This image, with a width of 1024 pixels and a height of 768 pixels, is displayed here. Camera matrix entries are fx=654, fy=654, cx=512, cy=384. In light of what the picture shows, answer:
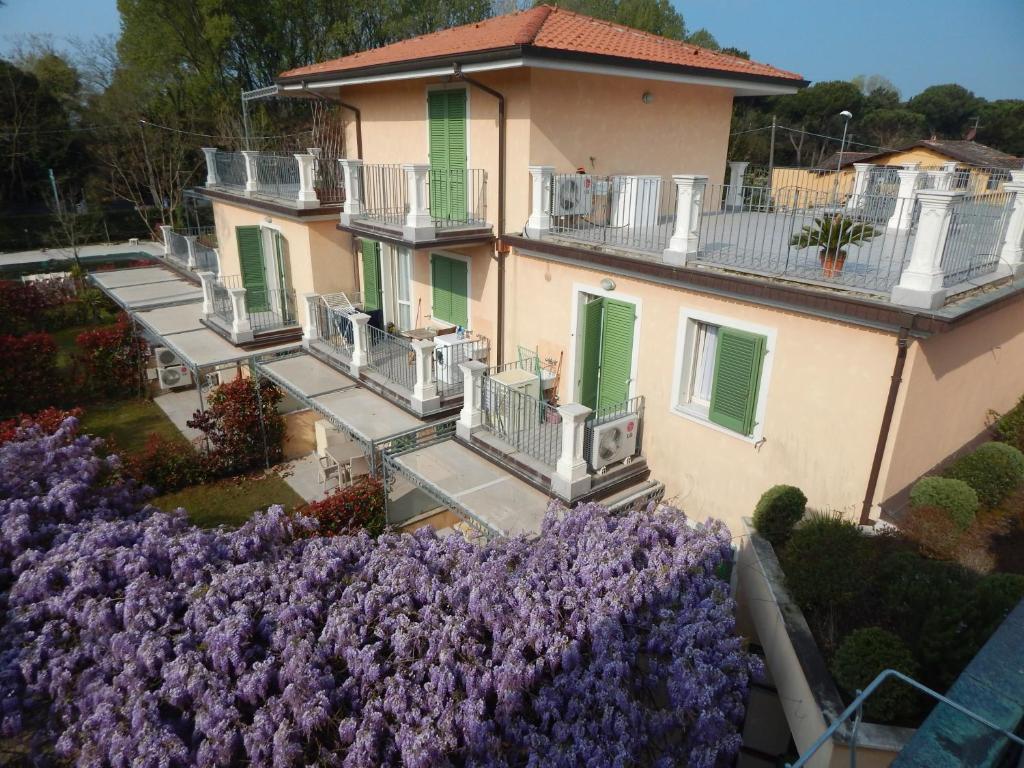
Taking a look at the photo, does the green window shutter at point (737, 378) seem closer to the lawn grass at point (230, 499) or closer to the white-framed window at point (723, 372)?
the white-framed window at point (723, 372)

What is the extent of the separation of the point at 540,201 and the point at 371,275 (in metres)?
6.03

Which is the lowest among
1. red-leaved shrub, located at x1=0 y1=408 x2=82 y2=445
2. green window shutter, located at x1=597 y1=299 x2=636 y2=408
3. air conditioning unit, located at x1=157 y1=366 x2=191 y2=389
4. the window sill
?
air conditioning unit, located at x1=157 y1=366 x2=191 y2=389

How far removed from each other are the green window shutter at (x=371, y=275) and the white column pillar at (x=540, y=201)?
17.2 ft

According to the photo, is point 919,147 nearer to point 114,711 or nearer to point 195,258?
point 195,258

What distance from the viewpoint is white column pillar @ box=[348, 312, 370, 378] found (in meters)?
12.6

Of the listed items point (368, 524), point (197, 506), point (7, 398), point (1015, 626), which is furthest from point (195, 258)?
point (1015, 626)

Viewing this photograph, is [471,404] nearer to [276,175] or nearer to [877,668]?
[877,668]

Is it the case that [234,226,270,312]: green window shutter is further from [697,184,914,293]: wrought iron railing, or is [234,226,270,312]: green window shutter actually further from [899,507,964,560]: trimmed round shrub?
[899,507,964,560]: trimmed round shrub

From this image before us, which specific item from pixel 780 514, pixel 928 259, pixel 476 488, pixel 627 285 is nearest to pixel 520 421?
pixel 476 488

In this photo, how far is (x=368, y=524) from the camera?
10148mm

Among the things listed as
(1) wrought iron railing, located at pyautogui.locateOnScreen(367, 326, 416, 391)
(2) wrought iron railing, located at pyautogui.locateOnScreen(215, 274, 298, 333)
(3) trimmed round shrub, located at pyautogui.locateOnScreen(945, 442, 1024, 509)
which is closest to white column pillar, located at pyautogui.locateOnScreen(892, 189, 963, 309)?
(3) trimmed round shrub, located at pyautogui.locateOnScreen(945, 442, 1024, 509)

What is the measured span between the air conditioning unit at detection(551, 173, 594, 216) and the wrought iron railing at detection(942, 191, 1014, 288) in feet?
16.4

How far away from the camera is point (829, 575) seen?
247 inches

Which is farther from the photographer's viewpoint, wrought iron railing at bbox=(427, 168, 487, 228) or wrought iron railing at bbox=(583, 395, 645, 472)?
wrought iron railing at bbox=(427, 168, 487, 228)
